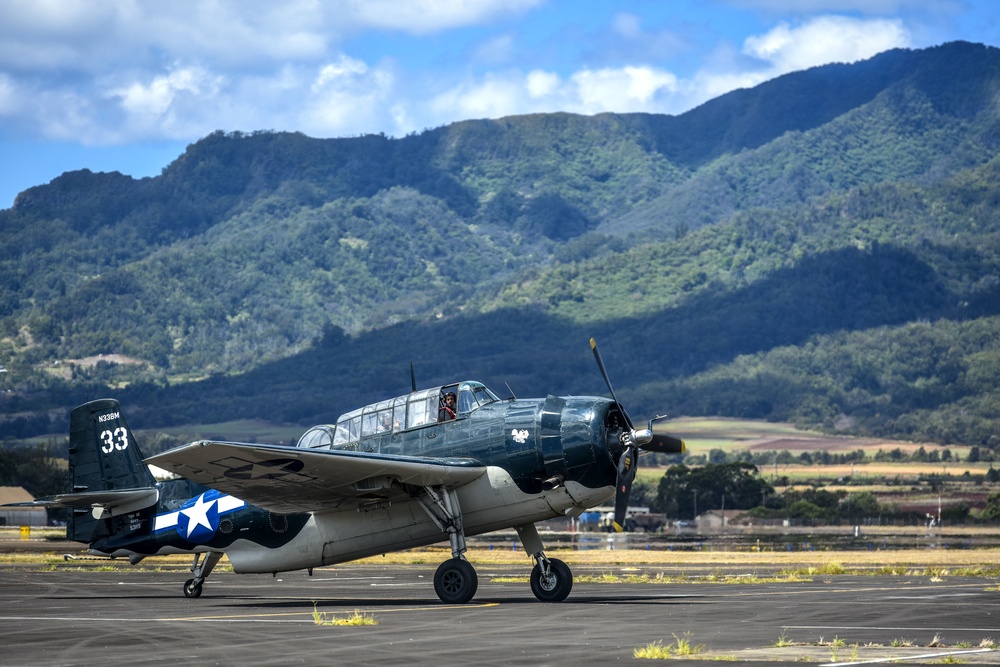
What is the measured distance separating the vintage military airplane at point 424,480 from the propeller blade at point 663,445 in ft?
0.08

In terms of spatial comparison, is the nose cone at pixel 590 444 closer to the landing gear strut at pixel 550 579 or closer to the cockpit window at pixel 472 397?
the landing gear strut at pixel 550 579

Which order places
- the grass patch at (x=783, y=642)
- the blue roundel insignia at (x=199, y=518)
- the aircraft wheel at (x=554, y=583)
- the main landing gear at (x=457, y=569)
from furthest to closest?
the blue roundel insignia at (x=199, y=518), the aircraft wheel at (x=554, y=583), the main landing gear at (x=457, y=569), the grass patch at (x=783, y=642)

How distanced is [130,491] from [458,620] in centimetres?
1076

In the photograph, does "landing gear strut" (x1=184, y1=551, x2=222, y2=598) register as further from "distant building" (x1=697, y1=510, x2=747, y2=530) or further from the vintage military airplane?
"distant building" (x1=697, y1=510, x2=747, y2=530)

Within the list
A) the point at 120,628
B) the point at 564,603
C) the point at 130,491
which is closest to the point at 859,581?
the point at 564,603

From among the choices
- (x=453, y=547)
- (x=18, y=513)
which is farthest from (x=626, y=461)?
(x=18, y=513)

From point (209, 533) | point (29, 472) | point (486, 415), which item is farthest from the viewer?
point (29, 472)

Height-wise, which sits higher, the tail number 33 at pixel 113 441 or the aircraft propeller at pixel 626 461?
the tail number 33 at pixel 113 441

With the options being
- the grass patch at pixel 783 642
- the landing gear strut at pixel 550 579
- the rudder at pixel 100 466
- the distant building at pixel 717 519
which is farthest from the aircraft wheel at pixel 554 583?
the distant building at pixel 717 519

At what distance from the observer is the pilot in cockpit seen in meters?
26.6

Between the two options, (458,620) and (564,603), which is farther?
(564,603)

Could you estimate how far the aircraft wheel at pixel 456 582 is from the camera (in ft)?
82.9

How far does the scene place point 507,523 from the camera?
26203 millimetres

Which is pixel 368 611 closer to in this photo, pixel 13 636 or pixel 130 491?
pixel 13 636
